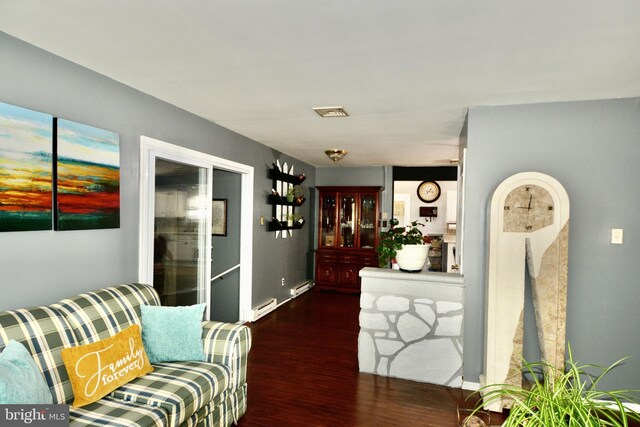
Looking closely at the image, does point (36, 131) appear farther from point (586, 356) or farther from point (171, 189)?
point (586, 356)

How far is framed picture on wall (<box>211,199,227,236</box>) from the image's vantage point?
4855 mm

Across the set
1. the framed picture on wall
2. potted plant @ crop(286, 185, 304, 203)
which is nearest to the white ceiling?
the framed picture on wall

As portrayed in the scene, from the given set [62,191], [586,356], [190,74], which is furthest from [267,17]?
[586,356]

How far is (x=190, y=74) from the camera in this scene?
255 cm

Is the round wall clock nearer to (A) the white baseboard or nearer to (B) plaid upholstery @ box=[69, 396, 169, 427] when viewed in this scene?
(A) the white baseboard

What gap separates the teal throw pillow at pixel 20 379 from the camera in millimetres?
1545

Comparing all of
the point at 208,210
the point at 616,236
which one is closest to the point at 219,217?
the point at 208,210

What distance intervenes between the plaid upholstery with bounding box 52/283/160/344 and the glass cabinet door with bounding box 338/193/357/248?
14.8ft

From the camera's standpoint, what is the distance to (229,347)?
8.21 feet

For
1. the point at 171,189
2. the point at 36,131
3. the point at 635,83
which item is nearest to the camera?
the point at 36,131

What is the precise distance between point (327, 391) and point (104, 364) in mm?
1734

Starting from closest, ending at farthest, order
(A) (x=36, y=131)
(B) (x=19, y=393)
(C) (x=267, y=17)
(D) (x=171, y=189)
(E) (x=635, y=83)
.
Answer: (B) (x=19, y=393) < (C) (x=267, y=17) < (A) (x=36, y=131) < (E) (x=635, y=83) < (D) (x=171, y=189)

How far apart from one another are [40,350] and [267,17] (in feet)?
6.53

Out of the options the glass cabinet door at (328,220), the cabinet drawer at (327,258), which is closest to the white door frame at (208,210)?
the cabinet drawer at (327,258)
